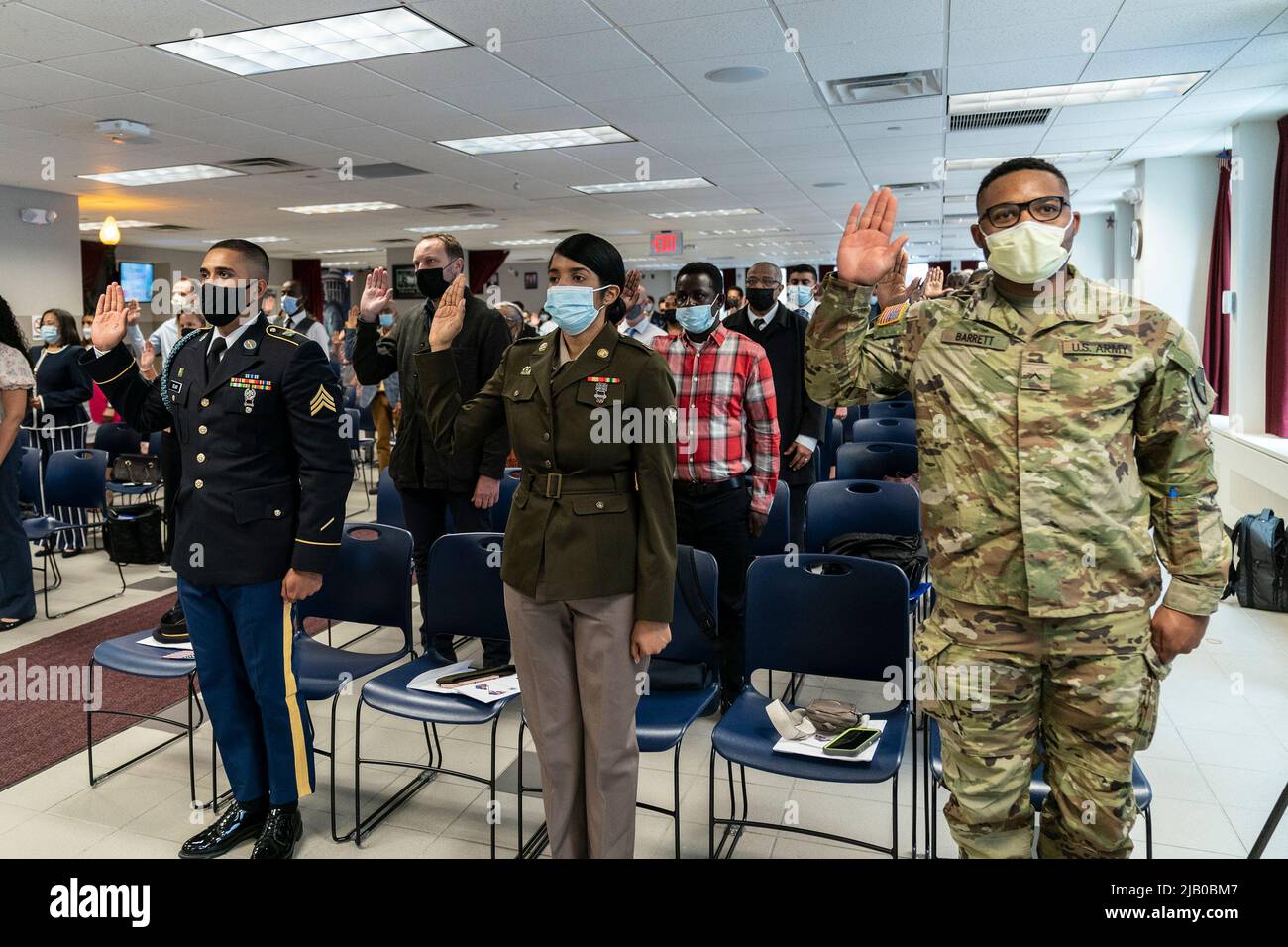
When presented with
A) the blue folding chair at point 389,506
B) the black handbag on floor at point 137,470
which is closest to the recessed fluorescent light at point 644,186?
the black handbag on floor at point 137,470

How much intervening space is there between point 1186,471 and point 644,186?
9.24 meters

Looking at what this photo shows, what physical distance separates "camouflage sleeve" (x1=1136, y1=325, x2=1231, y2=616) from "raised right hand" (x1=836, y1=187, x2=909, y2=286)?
568 millimetres

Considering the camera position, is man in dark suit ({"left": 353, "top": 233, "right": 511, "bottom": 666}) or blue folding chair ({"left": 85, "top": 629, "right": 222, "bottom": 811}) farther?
man in dark suit ({"left": 353, "top": 233, "right": 511, "bottom": 666})

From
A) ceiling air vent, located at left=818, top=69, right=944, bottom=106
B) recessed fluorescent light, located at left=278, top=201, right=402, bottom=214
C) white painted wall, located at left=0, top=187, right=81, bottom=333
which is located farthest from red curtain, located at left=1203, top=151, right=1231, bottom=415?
white painted wall, located at left=0, top=187, right=81, bottom=333

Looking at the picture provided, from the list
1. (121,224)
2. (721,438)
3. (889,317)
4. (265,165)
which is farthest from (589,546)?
(121,224)

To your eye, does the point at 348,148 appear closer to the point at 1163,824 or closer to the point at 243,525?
the point at 243,525

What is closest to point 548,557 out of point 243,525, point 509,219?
point 243,525

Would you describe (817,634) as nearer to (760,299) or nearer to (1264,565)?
(760,299)

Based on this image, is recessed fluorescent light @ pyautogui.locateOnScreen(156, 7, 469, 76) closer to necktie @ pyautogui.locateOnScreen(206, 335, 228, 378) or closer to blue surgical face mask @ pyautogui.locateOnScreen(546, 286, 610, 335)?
necktie @ pyautogui.locateOnScreen(206, 335, 228, 378)

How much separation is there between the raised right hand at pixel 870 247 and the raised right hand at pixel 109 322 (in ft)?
7.22

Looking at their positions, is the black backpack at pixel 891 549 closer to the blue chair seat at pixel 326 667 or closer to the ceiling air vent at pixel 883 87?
the blue chair seat at pixel 326 667

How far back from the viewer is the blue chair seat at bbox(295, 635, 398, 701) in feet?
9.48

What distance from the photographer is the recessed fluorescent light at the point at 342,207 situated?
1127cm

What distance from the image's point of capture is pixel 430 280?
134 inches
